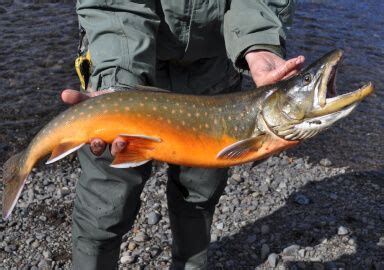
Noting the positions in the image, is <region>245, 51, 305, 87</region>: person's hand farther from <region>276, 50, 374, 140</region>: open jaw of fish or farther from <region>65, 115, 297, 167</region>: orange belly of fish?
<region>65, 115, 297, 167</region>: orange belly of fish

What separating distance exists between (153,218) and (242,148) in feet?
9.69

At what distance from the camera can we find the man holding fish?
3465 mm

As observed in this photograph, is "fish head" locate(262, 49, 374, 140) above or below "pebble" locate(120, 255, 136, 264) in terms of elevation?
above

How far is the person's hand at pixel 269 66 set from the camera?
11.2 feet

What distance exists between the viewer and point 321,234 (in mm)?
5789

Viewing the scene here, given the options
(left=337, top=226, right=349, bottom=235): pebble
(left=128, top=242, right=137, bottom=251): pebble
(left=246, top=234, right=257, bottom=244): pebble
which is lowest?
(left=246, top=234, right=257, bottom=244): pebble

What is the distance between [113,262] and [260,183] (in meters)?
3.04

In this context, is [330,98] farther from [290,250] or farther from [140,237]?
[140,237]

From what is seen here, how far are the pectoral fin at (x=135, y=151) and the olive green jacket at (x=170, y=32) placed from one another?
37 centimetres

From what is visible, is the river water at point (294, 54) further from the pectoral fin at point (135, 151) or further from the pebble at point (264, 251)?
the pectoral fin at point (135, 151)

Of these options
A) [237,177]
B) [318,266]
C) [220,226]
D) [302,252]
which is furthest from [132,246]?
[237,177]

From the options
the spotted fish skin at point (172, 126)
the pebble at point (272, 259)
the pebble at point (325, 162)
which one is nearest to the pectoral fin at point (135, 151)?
the spotted fish skin at point (172, 126)

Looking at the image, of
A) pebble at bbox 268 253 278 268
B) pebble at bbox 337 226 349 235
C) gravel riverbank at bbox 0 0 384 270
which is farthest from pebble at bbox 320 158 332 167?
pebble at bbox 268 253 278 268

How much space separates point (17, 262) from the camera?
5.15m
